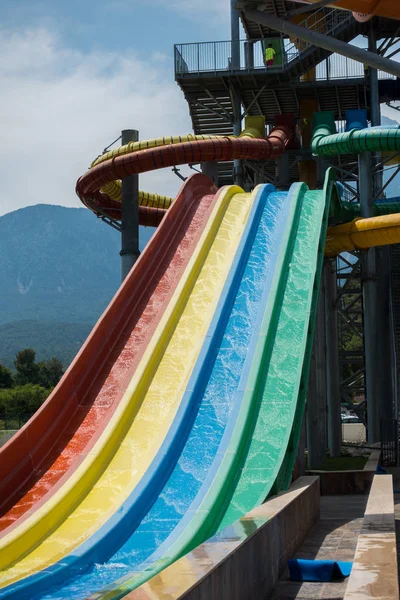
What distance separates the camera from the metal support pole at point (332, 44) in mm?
Result: 10391

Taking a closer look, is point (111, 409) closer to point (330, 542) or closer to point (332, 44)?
point (330, 542)

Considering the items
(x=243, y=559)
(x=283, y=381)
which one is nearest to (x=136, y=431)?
(x=283, y=381)

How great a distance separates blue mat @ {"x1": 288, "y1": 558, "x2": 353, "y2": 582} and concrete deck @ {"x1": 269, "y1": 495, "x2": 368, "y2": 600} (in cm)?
9

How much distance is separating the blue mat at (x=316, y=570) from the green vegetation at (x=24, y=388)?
1161 inches

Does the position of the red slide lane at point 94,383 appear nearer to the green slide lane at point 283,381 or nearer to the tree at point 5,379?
the green slide lane at point 283,381

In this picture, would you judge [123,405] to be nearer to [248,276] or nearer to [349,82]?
[248,276]

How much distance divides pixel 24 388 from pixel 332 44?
41233 millimetres

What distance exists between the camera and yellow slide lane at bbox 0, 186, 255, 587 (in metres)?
8.26

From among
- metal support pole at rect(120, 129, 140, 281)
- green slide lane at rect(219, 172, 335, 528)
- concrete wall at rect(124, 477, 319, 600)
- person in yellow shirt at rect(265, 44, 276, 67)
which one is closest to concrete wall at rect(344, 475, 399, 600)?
concrete wall at rect(124, 477, 319, 600)

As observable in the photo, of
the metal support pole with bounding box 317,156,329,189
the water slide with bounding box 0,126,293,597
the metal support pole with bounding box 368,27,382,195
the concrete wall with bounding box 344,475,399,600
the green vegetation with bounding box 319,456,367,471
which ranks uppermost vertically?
the metal support pole with bounding box 368,27,382,195

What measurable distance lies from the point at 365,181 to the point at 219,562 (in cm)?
1526

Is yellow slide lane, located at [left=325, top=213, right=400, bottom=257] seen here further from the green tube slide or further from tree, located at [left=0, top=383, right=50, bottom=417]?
tree, located at [left=0, top=383, right=50, bottom=417]

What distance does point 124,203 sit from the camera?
20.1 meters

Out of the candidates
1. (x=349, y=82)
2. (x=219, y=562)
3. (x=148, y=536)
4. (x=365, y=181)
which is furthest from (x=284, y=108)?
(x=219, y=562)
